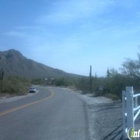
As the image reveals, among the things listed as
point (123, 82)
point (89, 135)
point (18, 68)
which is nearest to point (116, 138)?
point (89, 135)

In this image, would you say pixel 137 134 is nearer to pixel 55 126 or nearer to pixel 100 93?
pixel 55 126

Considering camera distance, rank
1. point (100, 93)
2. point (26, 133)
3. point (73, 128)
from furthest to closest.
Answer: point (100, 93), point (73, 128), point (26, 133)

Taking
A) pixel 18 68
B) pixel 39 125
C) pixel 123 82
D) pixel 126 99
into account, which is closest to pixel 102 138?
pixel 126 99

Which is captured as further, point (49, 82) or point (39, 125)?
point (49, 82)

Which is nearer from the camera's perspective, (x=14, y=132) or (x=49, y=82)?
(x=14, y=132)

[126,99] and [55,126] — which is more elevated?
[126,99]

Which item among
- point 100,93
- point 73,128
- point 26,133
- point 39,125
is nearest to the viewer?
point 26,133

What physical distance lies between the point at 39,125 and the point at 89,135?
150 inches

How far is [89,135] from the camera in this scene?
1295 centimetres

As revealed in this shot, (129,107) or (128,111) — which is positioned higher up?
(129,107)

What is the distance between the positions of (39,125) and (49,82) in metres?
141

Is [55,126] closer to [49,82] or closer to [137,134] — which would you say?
[137,134]

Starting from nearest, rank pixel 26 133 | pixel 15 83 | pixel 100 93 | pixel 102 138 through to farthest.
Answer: pixel 102 138 → pixel 26 133 → pixel 100 93 → pixel 15 83

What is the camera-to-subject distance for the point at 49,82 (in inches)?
6161
